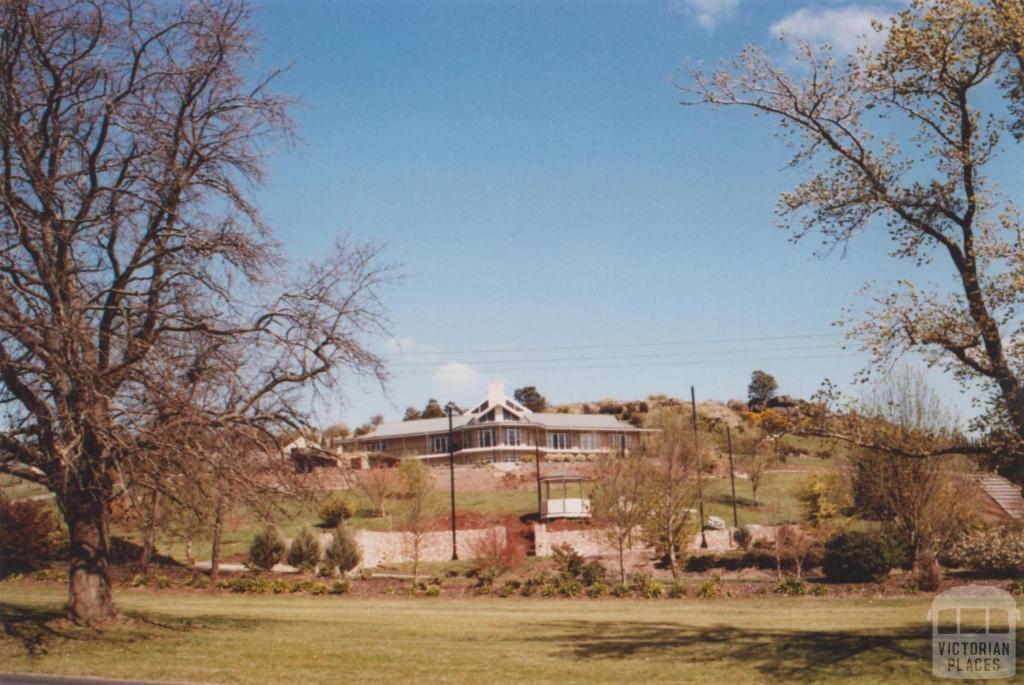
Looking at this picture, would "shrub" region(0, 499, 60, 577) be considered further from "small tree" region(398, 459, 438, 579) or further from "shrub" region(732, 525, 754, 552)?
"shrub" region(732, 525, 754, 552)

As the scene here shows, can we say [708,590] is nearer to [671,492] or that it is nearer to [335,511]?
[671,492]

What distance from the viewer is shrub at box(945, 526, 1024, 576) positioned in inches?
947

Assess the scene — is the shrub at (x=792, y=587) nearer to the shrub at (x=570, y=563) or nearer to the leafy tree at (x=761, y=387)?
the shrub at (x=570, y=563)

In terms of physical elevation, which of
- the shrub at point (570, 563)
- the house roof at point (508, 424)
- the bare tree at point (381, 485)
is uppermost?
the house roof at point (508, 424)

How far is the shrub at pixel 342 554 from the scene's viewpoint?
32.2 metres

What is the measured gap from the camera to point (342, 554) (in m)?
32.4

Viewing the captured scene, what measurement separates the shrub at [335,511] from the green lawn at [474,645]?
23956 millimetres

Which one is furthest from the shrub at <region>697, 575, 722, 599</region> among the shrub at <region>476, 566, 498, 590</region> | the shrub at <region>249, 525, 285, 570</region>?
the shrub at <region>249, 525, 285, 570</region>

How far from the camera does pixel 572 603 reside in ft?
81.5

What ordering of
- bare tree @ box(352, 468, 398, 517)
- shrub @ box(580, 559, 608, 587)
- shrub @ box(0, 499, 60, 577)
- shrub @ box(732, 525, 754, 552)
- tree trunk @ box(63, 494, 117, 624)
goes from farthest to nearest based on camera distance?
bare tree @ box(352, 468, 398, 517), shrub @ box(732, 525, 754, 552), shrub @ box(580, 559, 608, 587), shrub @ box(0, 499, 60, 577), tree trunk @ box(63, 494, 117, 624)

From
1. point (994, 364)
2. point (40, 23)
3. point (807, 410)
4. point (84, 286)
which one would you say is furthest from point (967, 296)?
point (40, 23)

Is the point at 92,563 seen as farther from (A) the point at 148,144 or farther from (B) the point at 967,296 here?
(B) the point at 967,296

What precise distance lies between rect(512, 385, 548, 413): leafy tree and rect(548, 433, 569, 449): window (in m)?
28.9

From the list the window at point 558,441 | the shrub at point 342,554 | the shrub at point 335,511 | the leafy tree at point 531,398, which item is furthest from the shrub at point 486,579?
the leafy tree at point 531,398
